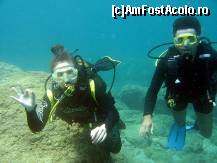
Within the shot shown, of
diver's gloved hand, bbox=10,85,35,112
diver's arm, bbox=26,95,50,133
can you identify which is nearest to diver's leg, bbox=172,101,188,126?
diver's arm, bbox=26,95,50,133

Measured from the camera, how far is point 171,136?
18.9 ft

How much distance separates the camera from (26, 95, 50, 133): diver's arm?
13.4 feet

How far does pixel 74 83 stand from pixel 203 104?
2.64 m

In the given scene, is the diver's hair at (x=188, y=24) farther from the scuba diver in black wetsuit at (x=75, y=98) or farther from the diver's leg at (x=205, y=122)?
the diver's leg at (x=205, y=122)

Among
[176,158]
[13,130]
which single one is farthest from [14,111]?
[176,158]

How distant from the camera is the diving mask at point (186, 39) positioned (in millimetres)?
4703

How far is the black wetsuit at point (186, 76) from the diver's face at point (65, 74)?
1.44 metres

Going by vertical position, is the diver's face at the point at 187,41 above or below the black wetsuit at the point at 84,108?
above

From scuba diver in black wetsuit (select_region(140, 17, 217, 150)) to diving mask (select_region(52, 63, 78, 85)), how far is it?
55.5 inches

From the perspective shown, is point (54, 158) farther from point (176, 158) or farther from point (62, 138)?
point (176, 158)

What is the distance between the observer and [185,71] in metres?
4.98

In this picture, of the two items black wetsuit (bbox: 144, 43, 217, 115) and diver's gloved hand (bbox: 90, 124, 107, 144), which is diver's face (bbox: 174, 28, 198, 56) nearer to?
black wetsuit (bbox: 144, 43, 217, 115)

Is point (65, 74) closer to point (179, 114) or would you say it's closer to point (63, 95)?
point (63, 95)


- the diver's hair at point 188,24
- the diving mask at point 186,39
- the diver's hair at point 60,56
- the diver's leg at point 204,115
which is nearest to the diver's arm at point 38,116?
the diver's hair at point 60,56
